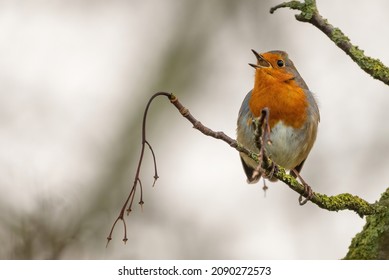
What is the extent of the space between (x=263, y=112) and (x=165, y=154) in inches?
152

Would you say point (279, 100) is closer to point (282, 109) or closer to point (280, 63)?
point (282, 109)

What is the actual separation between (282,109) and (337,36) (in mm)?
1498

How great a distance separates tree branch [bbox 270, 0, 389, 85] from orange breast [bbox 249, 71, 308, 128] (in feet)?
3.84

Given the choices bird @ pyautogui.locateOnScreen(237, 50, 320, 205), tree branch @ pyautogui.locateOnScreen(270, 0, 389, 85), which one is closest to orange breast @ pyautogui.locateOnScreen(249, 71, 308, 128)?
bird @ pyautogui.locateOnScreen(237, 50, 320, 205)

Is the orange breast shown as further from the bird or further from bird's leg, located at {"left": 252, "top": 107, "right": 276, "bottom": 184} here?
bird's leg, located at {"left": 252, "top": 107, "right": 276, "bottom": 184}

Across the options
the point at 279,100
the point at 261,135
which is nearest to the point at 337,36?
the point at 261,135

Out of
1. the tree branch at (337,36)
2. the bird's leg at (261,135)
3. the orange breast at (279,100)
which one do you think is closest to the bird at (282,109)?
the orange breast at (279,100)

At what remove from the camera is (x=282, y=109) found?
4.70 metres

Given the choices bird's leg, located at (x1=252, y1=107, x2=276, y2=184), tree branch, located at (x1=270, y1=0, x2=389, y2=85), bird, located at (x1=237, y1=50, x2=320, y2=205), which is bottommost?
bird's leg, located at (x1=252, y1=107, x2=276, y2=184)

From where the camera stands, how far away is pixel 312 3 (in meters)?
3.17

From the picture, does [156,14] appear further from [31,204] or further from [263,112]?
[263,112]

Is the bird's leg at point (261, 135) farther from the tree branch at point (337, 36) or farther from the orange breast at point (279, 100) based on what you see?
the orange breast at point (279, 100)

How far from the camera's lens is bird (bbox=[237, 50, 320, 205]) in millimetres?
4594

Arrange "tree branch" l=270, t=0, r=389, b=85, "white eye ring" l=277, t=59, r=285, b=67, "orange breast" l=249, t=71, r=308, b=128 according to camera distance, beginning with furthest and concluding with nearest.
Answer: "white eye ring" l=277, t=59, r=285, b=67 → "orange breast" l=249, t=71, r=308, b=128 → "tree branch" l=270, t=0, r=389, b=85
